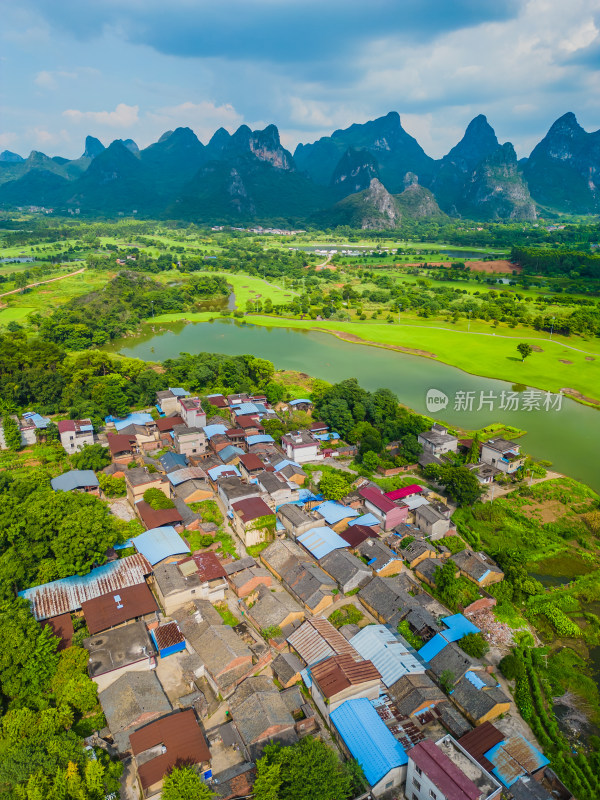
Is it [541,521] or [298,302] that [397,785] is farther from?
[298,302]

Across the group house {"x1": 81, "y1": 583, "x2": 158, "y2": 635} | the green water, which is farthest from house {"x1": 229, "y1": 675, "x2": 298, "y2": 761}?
the green water

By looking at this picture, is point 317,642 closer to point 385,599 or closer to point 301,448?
point 385,599

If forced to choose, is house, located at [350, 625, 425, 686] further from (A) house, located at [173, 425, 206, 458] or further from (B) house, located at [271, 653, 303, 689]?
(A) house, located at [173, 425, 206, 458]

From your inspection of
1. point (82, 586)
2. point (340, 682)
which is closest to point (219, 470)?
point (82, 586)

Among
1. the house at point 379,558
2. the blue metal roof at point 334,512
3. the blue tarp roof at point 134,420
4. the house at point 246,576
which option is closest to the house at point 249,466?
the blue metal roof at point 334,512

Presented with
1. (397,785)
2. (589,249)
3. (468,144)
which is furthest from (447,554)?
(468,144)
